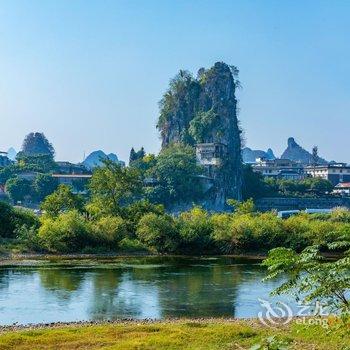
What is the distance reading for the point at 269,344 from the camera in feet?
19.1

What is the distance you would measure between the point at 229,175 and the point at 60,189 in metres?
47.2

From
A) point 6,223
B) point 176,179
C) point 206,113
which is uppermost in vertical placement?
point 206,113

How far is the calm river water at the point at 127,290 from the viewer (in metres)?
23.7

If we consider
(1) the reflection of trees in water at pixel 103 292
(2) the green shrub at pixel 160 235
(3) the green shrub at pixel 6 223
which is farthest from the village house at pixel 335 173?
(1) the reflection of trees in water at pixel 103 292

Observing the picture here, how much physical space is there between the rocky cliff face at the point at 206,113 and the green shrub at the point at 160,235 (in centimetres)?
5073

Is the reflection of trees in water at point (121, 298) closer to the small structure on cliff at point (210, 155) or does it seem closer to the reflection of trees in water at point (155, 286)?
the reflection of trees in water at point (155, 286)

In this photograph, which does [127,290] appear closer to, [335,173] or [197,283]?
[197,283]

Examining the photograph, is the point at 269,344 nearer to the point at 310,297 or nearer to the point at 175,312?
the point at 310,297

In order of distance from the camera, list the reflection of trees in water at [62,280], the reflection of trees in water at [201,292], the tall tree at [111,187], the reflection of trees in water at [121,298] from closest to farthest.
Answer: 1. the reflection of trees in water at [121,298]
2. the reflection of trees in water at [201,292]
3. the reflection of trees in water at [62,280]
4. the tall tree at [111,187]

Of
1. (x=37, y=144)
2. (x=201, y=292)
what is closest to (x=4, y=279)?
(x=201, y=292)

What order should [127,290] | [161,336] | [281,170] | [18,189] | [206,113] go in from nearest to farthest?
[161,336], [127,290], [18,189], [206,113], [281,170]

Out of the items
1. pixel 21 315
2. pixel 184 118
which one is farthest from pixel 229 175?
pixel 21 315

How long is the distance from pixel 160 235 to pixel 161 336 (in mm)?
33325

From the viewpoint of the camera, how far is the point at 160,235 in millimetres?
50531
